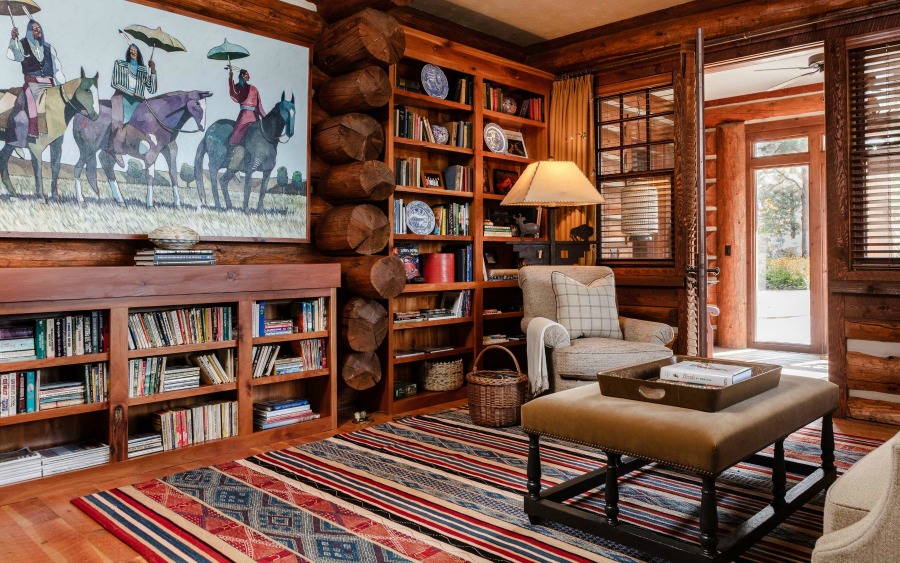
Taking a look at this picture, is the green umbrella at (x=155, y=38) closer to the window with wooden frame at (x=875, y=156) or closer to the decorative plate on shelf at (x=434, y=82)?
the decorative plate on shelf at (x=434, y=82)

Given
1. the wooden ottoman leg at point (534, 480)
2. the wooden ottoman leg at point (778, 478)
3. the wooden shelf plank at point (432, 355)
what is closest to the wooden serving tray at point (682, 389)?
the wooden ottoman leg at point (778, 478)

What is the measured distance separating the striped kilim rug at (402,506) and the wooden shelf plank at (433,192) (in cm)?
166

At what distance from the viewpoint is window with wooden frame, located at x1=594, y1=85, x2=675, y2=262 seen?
4.95 metres

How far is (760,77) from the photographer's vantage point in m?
6.18

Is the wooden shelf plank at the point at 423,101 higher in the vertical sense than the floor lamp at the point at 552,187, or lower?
higher

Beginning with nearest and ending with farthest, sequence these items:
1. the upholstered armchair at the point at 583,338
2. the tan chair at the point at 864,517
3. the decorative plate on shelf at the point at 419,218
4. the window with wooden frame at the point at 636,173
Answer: the tan chair at the point at 864,517 < the upholstered armchair at the point at 583,338 < the decorative plate on shelf at the point at 419,218 < the window with wooden frame at the point at 636,173

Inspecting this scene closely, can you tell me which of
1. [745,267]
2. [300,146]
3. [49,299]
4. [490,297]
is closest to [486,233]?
[490,297]

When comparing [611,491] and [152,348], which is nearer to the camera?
[611,491]

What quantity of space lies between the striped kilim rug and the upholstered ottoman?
0.09 m

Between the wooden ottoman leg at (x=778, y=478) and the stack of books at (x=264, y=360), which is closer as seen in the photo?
the wooden ottoman leg at (x=778, y=478)

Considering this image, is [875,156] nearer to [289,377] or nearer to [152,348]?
[289,377]

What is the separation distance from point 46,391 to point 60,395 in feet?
0.19

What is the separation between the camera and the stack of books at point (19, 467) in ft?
8.95

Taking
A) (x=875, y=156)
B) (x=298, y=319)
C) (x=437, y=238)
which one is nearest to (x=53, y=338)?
(x=298, y=319)
